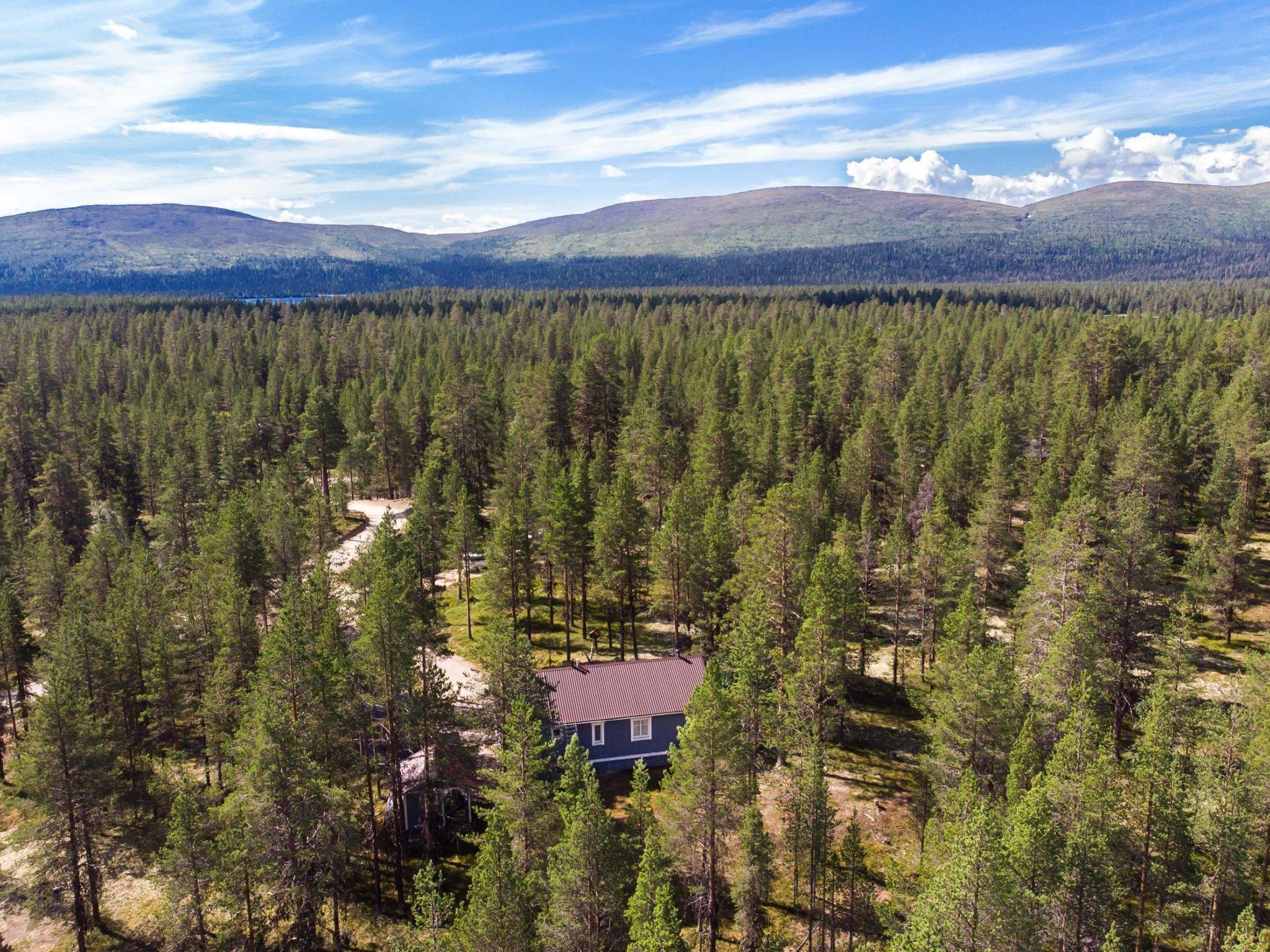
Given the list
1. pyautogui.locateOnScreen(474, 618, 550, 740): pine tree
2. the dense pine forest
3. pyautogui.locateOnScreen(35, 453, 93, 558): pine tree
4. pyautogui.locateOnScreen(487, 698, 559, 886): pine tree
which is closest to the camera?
the dense pine forest

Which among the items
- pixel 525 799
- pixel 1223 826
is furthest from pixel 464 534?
pixel 1223 826

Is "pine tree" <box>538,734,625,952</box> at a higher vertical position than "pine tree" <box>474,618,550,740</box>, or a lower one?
lower

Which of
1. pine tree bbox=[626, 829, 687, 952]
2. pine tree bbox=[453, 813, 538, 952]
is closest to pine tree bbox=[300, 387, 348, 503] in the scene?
pine tree bbox=[453, 813, 538, 952]

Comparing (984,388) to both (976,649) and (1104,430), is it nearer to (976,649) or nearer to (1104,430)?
(1104,430)

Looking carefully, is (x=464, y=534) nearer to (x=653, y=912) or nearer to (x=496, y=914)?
(x=496, y=914)

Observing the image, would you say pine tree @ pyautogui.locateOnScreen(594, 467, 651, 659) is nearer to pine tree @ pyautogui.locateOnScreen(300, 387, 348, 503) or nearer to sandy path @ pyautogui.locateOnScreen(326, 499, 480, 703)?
sandy path @ pyautogui.locateOnScreen(326, 499, 480, 703)

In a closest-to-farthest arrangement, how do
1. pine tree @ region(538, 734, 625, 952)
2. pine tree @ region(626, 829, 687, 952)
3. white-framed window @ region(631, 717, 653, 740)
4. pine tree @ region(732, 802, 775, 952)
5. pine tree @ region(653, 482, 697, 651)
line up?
1. pine tree @ region(626, 829, 687, 952)
2. pine tree @ region(538, 734, 625, 952)
3. pine tree @ region(732, 802, 775, 952)
4. white-framed window @ region(631, 717, 653, 740)
5. pine tree @ region(653, 482, 697, 651)

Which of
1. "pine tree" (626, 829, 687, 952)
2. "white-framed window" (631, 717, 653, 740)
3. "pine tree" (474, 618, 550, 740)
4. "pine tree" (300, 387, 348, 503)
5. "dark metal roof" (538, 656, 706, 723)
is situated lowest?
"white-framed window" (631, 717, 653, 740)

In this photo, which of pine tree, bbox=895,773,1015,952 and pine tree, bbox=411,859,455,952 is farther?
pine tree, bbox=411,859,455,952
